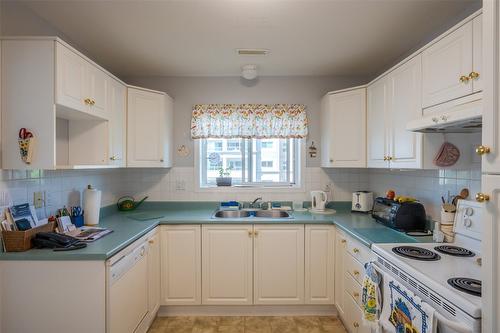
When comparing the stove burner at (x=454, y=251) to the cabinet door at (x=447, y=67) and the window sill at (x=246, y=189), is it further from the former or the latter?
the window sill at (x=246, y=189)

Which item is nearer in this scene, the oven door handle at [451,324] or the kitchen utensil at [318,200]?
the oven door handle at [451,324]

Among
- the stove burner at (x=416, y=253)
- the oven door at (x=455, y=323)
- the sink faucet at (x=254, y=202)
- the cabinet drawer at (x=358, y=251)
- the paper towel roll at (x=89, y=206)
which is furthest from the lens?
the sink faucet at (x=254, y=202)

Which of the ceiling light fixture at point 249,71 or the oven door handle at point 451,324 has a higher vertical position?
the ceiling light fixture at point 249,71

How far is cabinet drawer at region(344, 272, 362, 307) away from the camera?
206 centimetres

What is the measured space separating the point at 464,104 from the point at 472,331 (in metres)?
1.05

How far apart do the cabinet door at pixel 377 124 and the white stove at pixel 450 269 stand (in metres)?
0.73

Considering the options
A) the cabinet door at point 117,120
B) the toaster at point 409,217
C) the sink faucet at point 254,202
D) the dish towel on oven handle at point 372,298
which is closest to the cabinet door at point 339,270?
the toaster at point 409,217

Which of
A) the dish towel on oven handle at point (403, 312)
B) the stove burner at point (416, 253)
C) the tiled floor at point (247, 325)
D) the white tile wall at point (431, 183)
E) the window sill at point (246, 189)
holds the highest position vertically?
the white tile wall at point (431, 183)

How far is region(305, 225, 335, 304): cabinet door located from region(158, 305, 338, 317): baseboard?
21cm

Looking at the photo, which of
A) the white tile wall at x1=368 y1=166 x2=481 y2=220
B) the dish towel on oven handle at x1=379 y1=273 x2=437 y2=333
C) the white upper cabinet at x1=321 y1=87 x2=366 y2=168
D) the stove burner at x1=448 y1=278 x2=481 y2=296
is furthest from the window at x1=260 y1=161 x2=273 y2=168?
the stove burner at x1=448 y1=278 x2=481 y2=296

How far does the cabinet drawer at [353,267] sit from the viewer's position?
6.66ft

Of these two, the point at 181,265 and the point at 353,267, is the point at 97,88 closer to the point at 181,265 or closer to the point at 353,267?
the point at 181,265

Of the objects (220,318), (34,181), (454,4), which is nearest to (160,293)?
(220,318)

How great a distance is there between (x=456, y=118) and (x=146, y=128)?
253 cm
